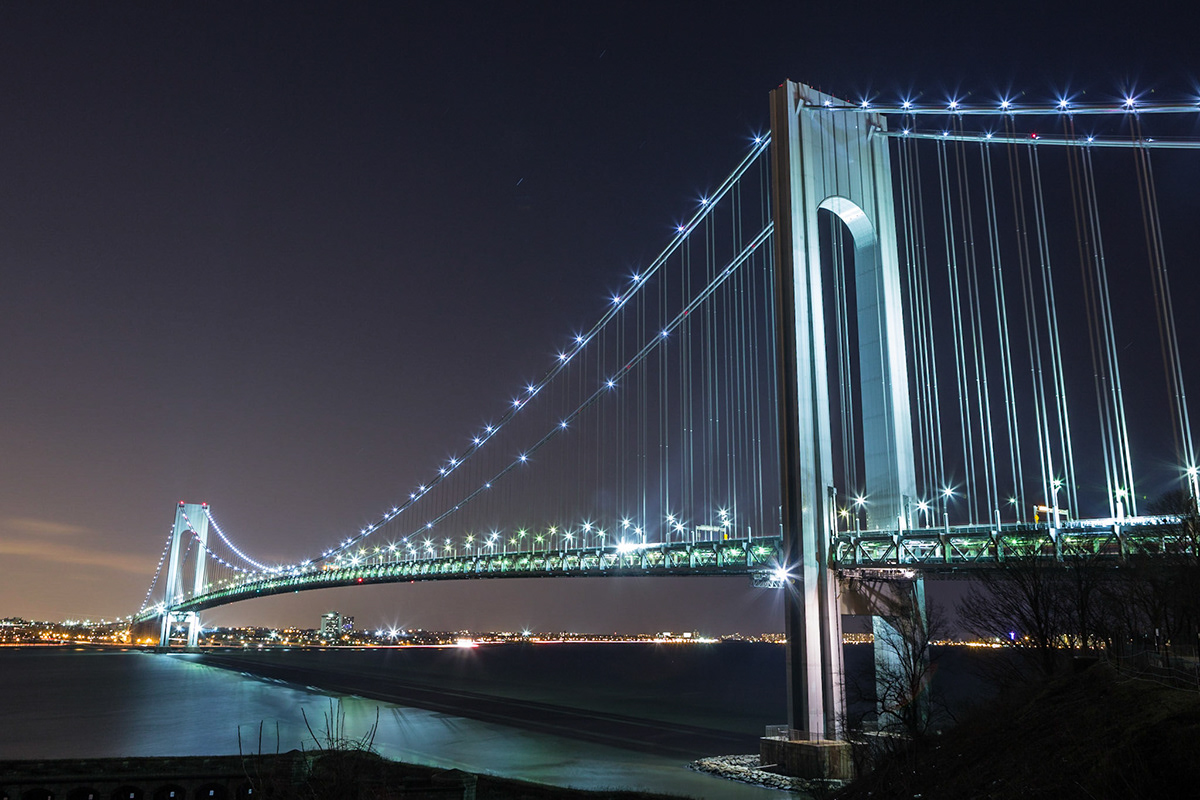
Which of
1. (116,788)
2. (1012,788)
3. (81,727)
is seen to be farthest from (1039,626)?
(81,727)

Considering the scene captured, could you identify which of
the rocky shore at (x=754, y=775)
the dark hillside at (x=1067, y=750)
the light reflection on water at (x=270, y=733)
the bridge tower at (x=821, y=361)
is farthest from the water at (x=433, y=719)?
the dark hillside at (x=1067, y=750)

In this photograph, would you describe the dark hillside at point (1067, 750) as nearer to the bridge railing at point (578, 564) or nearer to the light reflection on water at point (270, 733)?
the light reflection on water at point (270, 733)

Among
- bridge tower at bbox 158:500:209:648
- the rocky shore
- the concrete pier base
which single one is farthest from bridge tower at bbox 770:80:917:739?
bridge tower at bbox 158:500:209:648

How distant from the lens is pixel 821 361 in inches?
1015

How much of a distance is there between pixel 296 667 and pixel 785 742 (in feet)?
275

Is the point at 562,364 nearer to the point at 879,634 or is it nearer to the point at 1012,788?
the point at 879,634

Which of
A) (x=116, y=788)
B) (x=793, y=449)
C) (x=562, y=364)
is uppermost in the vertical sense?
(x=562, y=364)

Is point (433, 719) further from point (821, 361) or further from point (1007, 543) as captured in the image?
point (1007, 543)

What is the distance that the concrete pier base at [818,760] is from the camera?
22562 millimetres

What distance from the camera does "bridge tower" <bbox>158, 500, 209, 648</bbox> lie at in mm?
119688

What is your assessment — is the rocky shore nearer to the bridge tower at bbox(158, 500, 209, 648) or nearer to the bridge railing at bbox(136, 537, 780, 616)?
the bridge railing at bbox(136, 537, 780, 616)

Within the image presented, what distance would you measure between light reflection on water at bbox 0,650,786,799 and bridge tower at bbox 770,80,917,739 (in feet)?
12.9

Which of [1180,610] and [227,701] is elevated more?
[1180,610]

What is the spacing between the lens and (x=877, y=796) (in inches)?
639
